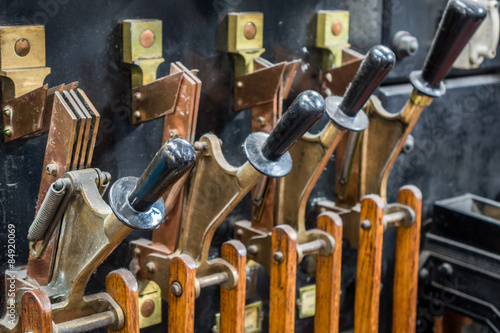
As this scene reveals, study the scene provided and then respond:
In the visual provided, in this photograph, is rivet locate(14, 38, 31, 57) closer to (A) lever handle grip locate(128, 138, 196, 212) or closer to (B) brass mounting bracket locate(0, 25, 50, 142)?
(B) brass mounting bracket locate(0, 25, 50, 142)

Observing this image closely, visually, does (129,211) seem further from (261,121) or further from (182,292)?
(261,121)

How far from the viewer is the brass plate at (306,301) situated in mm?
1533

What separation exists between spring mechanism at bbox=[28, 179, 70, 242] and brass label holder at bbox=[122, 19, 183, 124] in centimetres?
21

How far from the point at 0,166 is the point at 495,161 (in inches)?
46.0

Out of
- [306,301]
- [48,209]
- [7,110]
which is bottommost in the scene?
[306,301]

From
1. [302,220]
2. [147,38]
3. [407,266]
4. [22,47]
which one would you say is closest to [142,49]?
[147,38]

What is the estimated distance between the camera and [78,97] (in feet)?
3.42

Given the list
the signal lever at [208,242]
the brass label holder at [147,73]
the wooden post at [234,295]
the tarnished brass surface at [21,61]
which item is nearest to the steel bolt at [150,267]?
the signal lever at [208,242]

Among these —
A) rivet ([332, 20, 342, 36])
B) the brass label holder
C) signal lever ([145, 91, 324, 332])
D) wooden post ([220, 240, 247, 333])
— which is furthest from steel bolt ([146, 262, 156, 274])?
rivet ([332, 20, 342, 36])

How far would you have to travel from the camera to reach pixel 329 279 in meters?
1.32

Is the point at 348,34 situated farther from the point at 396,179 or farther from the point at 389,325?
the point at 389,325

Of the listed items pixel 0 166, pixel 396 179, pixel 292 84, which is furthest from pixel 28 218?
pixel 396 179

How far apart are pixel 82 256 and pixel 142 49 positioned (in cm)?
32

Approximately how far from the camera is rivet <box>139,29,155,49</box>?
1147 mm
